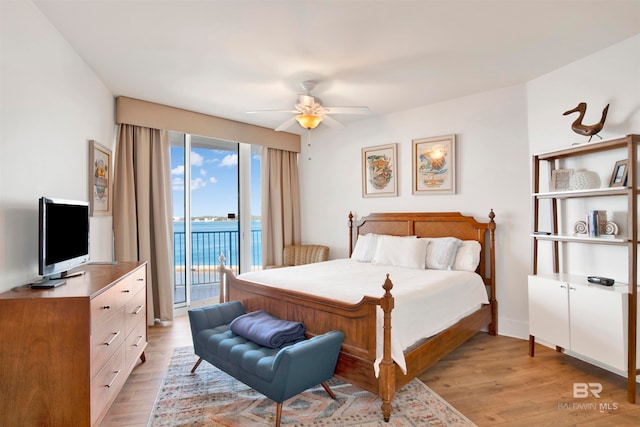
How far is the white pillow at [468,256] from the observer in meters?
3.63

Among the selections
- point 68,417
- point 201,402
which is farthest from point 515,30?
point 68,417

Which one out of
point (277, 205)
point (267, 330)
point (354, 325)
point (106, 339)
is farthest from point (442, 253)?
point (106, 339)

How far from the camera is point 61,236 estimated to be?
2166 millimetres

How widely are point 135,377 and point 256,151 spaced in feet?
11.5

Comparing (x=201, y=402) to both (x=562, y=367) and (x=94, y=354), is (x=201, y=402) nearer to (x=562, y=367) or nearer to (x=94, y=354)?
(x=94, y=354)

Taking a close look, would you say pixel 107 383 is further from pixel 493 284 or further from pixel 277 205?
pixel 493 284

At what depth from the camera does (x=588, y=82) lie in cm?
299

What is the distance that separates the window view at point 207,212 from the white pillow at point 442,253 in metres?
2.68

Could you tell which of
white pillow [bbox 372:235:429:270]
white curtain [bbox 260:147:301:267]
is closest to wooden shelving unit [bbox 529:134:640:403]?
white pillow [bbox 372:235:429:270]

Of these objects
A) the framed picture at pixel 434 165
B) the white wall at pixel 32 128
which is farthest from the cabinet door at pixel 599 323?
the white wall at pixel 32 128

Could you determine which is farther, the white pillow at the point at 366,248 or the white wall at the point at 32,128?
the white pillow at the point at 366,248

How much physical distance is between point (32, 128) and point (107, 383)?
1.68 m

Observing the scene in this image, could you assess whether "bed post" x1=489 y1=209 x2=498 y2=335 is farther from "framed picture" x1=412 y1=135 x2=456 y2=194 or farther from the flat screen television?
the flat screen television

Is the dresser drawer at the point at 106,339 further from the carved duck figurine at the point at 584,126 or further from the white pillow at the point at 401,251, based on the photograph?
the carved duck figurine at the point at 584,126
